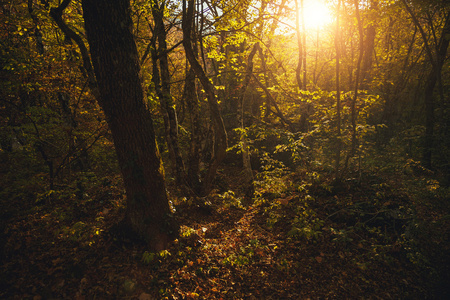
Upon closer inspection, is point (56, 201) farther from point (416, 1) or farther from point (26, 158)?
point (416, 1)

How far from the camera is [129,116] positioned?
12.5 ft

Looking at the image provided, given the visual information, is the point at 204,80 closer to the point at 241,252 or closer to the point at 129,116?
the point at 129,116

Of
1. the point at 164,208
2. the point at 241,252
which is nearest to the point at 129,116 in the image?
the point at 164,208

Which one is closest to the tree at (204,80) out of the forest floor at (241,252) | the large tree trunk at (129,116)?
the large tree trunk at (129,116)

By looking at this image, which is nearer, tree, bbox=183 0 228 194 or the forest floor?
the forest floor

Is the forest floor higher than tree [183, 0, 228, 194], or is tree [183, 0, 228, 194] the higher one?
tree [183, 0, 228, 194]

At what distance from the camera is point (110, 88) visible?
12.0 ft

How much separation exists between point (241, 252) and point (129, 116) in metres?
4.09

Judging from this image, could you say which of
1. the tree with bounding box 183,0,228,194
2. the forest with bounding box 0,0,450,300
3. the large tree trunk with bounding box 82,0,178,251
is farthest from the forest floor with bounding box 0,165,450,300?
the tree with bounding box 183,0,228,194

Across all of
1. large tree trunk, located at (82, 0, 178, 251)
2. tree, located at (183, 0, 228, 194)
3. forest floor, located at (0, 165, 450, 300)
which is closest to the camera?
large tree trunk, located at (82, 0, 178, 251)

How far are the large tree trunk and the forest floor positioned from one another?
642 millimetres

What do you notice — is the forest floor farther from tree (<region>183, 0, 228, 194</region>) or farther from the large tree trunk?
tree (<region>183, 0, 228, 194</region>)

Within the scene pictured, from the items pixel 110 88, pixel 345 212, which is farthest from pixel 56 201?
pixel 345 212

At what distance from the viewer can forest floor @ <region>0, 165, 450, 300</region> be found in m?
3.69
